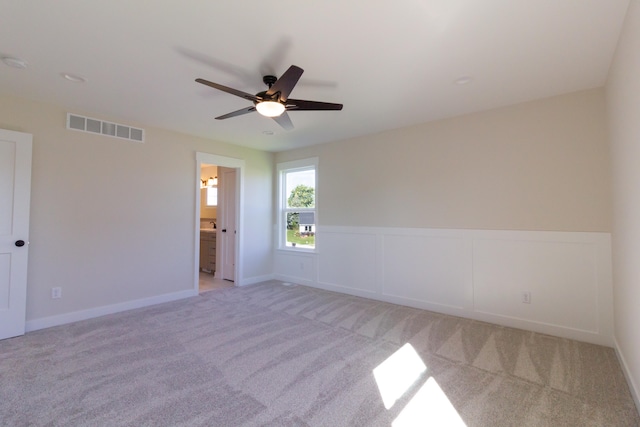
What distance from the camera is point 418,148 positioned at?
411 centimetres

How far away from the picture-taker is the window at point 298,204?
5.45 m

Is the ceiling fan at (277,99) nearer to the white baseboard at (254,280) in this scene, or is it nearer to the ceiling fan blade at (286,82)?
the ceiling fan blade at (286,82)

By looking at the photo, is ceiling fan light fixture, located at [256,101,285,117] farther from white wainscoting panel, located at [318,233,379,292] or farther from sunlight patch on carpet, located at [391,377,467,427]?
white wainscoting panel, located at [318,233,379,292]

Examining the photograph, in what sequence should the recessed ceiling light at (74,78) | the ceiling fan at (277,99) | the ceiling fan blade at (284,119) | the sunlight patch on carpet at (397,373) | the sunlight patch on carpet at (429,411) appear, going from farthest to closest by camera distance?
the ceiling fan blade at (284,119)
the recessed ceiling light at (74,78)
the ceiling fan at (277,99)
the sunlight patch on carpet at (397,373)
the sunlight patch on carpet at (429,411)

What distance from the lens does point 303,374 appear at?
7.74 ft

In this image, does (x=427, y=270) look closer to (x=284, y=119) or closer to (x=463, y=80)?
(x=463, y=80)

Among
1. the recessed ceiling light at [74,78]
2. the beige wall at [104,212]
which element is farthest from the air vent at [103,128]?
the recessed ceiling light at [74,78]

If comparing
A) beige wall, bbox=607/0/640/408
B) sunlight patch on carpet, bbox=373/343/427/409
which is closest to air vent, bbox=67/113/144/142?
sunlight patch on carpet, bbox=373/343/427/409

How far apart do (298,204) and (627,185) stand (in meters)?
4.39

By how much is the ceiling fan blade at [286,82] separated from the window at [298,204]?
2.93 metres

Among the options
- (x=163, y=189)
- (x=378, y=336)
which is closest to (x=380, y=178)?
(x=378, y=336)

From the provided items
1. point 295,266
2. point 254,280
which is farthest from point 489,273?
point 254,280

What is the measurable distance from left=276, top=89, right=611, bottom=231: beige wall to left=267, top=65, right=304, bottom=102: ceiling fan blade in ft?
7.73

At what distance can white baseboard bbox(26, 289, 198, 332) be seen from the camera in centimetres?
331
